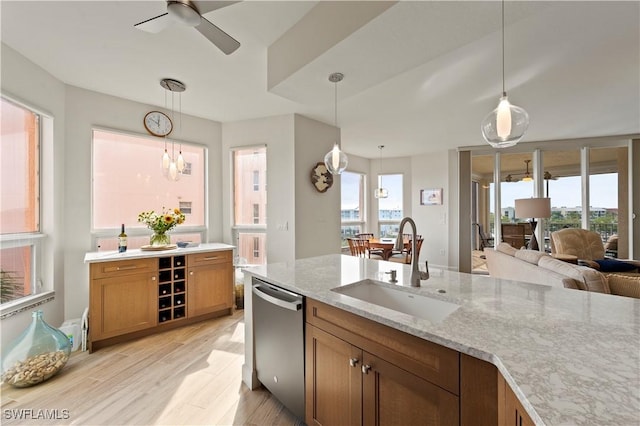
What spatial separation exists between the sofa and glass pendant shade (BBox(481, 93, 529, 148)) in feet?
3.85

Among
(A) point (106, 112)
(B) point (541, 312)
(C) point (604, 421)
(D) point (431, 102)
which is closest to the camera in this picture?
(C) point (604, 421)

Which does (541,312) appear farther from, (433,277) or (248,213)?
(248,213)

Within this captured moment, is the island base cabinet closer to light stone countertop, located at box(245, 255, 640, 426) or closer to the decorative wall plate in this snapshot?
light stone countertop, located at box(245, 255, 640, 426)

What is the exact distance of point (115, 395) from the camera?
6.58 ft

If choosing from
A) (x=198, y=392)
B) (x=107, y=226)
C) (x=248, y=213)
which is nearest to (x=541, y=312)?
(x=198, y=392)

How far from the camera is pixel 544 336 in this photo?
0.91 metres

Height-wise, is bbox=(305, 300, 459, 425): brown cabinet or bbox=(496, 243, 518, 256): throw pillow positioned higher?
bbox=(496, 243, 518, 256): throw pillow

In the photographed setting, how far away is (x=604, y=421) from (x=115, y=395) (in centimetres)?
268

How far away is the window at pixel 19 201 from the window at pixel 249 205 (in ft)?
6.76

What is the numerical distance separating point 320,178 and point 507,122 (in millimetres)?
2585

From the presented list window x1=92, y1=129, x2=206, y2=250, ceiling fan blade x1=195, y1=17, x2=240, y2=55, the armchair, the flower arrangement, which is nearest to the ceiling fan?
ceiling fan blade x1=195, y1=17, x2=240, y2=55

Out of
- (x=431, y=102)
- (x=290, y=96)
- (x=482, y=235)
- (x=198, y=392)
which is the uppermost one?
(x=431, y=102)

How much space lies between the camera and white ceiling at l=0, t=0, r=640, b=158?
5.68 ft

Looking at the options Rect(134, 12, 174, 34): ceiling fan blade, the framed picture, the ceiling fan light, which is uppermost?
Rect(134, 12, 174, 34): ceiling fan blade
